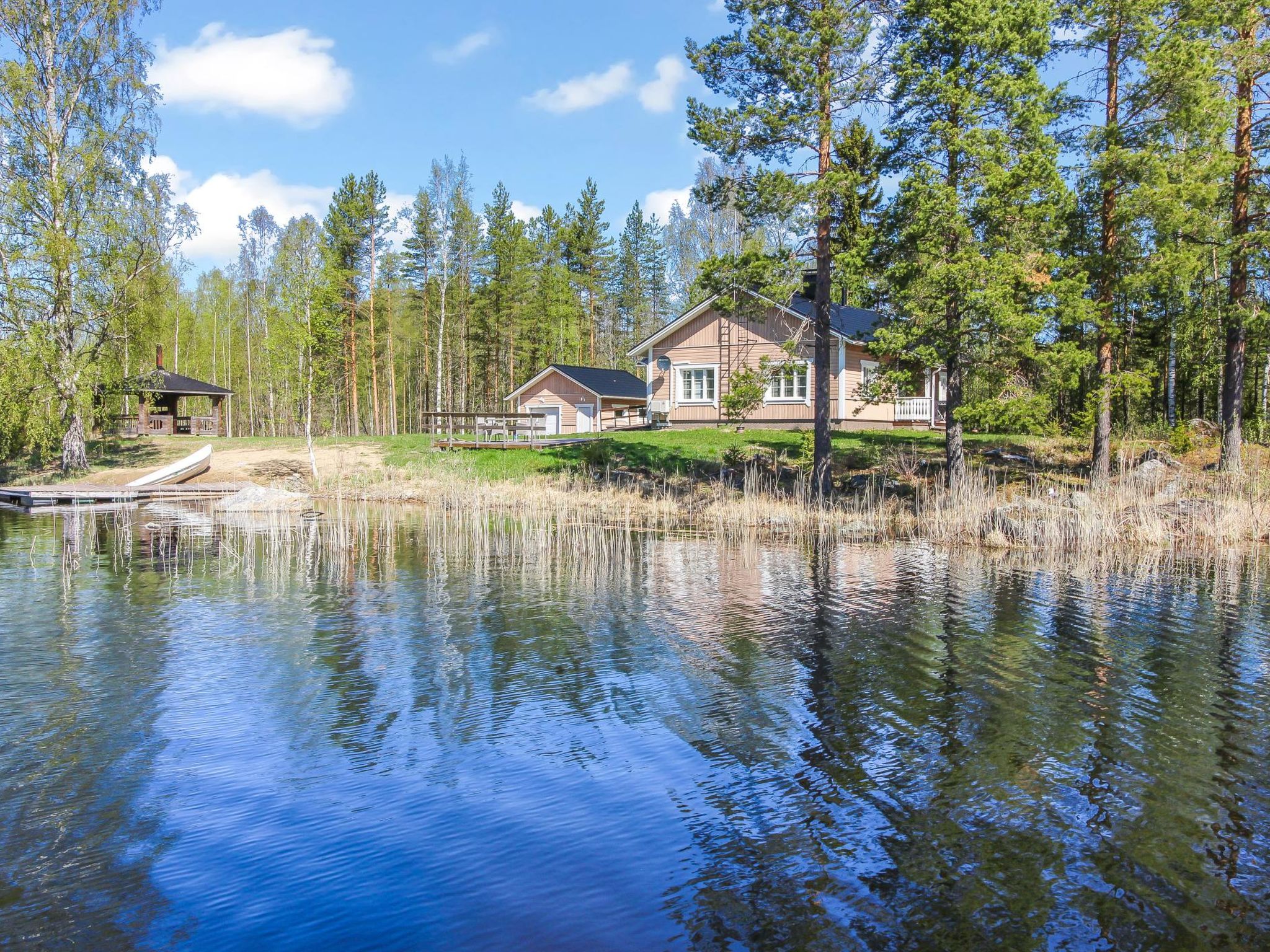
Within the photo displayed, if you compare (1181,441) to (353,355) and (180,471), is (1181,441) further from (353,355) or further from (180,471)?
(353,355)

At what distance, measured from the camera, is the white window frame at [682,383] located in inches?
1481

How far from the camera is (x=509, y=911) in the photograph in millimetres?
4465

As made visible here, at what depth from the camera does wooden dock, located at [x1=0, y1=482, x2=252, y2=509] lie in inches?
1026

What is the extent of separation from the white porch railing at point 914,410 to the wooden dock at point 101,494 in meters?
24.3

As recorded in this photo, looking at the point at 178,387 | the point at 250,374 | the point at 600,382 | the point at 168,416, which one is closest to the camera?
the point at 178,387

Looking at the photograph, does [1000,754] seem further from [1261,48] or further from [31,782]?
[1261,48]

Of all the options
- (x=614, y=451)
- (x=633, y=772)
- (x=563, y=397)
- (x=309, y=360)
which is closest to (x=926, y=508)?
(x=614, y=451)

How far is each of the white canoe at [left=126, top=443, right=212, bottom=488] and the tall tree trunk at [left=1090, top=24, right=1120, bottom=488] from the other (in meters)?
26.8

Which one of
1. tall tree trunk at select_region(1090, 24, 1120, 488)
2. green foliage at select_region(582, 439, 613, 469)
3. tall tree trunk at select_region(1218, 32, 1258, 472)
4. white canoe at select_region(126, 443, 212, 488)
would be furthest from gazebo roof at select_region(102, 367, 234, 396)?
tall tree trunk at select_region(1218, 32, 1258, 472)

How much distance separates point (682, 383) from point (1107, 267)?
20.1 metres

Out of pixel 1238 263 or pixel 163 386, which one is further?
pixel 163 386

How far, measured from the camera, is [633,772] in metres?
6.20

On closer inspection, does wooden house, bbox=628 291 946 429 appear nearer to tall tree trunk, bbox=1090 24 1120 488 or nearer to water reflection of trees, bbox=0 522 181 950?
tall tree trunk, bbox=1090 24 1120 488

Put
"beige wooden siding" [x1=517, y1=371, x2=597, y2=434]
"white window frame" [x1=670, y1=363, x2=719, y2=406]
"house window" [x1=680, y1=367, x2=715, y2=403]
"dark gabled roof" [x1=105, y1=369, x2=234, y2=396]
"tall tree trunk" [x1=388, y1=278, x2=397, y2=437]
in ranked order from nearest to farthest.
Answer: "dark gabled roof" [x1=105, y1=369, x2=234, y2=396]
"white window frame" [x1=670, y1=363, x2=719, y2=406]
"house window" [x1=680, y1=367, x2=715, y2=403]
"beige wooden siding" [x1=517, y1=371, x2=597, y2=434]
"tall tree trunk" [x1=388, y1=278, x2=397, y2=437]
